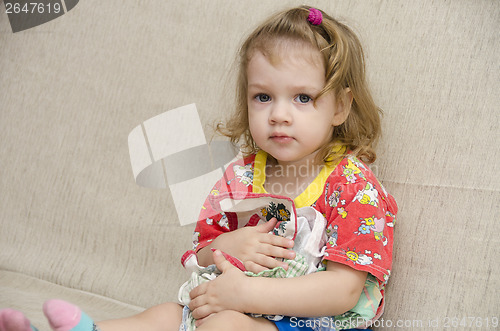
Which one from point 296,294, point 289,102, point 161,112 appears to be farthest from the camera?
point 161,112

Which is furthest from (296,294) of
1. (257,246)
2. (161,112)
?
(161,112)

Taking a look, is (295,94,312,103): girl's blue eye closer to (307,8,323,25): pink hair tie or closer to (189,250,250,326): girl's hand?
(307,8,323,25): pink hair tie

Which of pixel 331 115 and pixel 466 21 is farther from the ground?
pixel 466 21

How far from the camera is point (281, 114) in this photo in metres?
1.10

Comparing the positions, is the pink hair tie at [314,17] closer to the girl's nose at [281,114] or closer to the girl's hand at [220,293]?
the girl's nose at [281,114]

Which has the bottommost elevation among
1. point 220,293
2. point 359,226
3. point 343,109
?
point 220,293

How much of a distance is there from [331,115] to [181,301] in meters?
0.49

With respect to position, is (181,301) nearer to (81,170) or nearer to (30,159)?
(81,170)

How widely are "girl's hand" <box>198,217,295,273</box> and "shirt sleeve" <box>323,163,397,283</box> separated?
0.30 ft

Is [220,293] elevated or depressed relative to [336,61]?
depressed

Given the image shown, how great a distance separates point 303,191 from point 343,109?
20cm

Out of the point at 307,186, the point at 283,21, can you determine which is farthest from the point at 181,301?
the point at 283,21

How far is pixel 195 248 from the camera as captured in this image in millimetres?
1247

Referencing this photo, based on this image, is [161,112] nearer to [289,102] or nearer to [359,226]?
[289,102]
